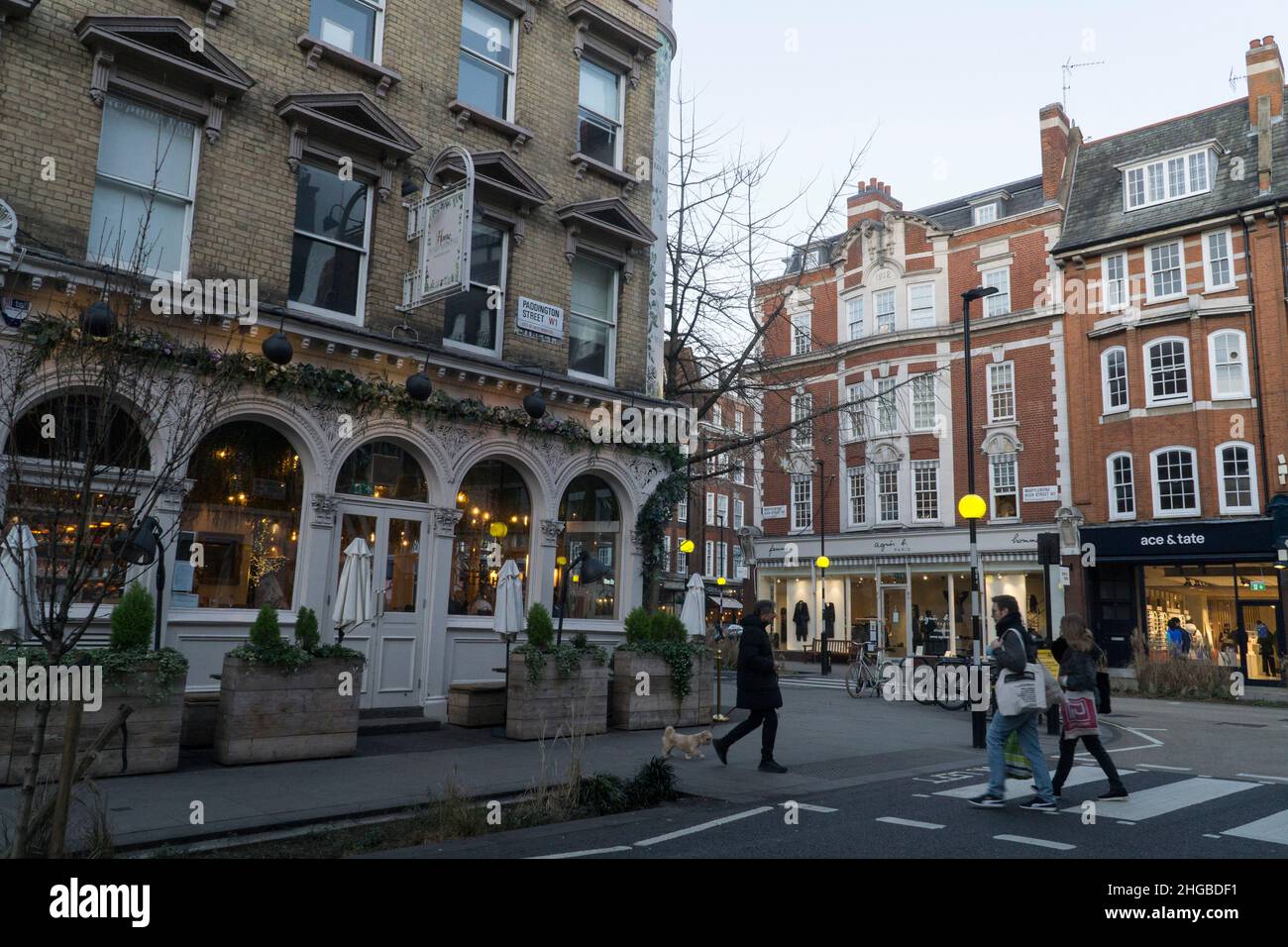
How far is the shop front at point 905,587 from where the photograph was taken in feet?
112

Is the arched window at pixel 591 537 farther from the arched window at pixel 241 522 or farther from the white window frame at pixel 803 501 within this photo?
the white window frame at pixel 803 501

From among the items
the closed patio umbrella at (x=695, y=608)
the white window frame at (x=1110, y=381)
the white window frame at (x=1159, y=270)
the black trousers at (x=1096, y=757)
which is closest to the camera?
the black trousers at (x=1096, y=757)

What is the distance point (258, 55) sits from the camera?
1235 cm

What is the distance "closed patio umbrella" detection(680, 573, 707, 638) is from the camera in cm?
1444

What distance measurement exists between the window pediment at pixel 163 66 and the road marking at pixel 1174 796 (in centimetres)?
1253

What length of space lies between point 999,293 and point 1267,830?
102ft

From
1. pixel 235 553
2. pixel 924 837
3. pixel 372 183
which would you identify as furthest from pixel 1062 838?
pixel 372 183

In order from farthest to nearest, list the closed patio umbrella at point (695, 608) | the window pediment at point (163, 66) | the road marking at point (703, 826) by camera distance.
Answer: the closed patio umbrella at point (695, 608), the window pediment at point (163, 66), the road marking at point (703, 826)

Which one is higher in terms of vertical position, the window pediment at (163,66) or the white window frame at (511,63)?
the white window frame at (511,63)

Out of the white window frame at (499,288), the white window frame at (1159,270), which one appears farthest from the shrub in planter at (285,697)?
the white window frame at (1159,270)

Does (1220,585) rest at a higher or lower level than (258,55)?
lower

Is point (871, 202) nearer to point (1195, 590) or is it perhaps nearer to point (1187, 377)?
point (1187, 377)
